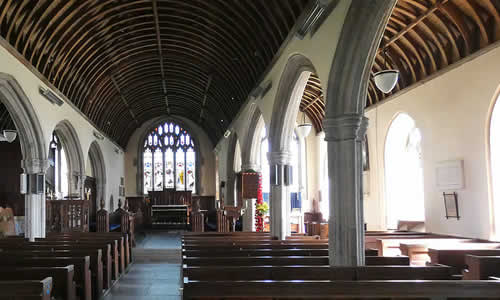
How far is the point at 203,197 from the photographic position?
2103 centimetres

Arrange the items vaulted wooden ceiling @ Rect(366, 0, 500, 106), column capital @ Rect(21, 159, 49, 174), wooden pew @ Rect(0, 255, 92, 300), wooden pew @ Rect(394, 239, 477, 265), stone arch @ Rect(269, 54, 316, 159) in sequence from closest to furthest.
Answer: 1. wooden pew @ Rect(0, 255, 92, 300)
2. wooden pew @ Rect(394, 239, 477, 265)
3. vaulted wooden ceiling @ Rect(366, 0, 500, 106)
4. stone arch @ Rect(269, 54, 316, 159)
5. column capital @ Rect(21, 159, 49, 174)

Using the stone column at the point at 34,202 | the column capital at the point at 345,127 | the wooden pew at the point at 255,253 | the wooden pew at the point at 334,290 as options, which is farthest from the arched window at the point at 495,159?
the stone column at the point at 34,202

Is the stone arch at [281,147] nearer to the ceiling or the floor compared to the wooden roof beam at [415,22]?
nearer to the floor

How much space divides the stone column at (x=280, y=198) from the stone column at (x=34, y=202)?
4.38 meters

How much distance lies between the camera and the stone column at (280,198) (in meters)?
8.59

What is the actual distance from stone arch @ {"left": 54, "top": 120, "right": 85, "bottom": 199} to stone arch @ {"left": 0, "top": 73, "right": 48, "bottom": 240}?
2489 millimetres

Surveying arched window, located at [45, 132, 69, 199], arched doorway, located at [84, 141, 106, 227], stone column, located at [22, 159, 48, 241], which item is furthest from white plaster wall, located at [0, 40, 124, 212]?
arched window, located at [45, 132, 69, 199]

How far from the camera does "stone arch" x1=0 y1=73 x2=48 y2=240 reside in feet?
27.9

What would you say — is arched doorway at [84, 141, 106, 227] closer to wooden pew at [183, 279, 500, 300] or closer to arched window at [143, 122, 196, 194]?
arched window at [143, 122, 196, 194]

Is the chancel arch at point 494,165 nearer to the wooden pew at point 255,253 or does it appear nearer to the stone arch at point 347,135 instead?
the wooden pew at point 255,253

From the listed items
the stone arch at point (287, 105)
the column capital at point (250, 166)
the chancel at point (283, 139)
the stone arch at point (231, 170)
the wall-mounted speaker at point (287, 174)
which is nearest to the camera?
the chancel at point (283, 139)

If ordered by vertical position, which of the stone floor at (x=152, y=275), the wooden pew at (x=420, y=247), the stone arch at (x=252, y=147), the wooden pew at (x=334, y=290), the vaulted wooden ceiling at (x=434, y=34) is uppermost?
the vaulted wooden ceiling at (x=434, y=34)

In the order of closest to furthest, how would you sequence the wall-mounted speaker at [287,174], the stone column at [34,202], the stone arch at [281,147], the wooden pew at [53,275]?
1. the wooden pew at [53,275]
2. the stone arch at [281,147]
3. the wall-mounted speaker at [287,174]
4. the stone column at [34,202]

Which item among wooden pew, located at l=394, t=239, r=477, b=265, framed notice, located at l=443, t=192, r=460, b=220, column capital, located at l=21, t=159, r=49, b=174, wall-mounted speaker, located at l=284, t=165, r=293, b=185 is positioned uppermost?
column capital, located at l=21, t=159, r=49, b=174
